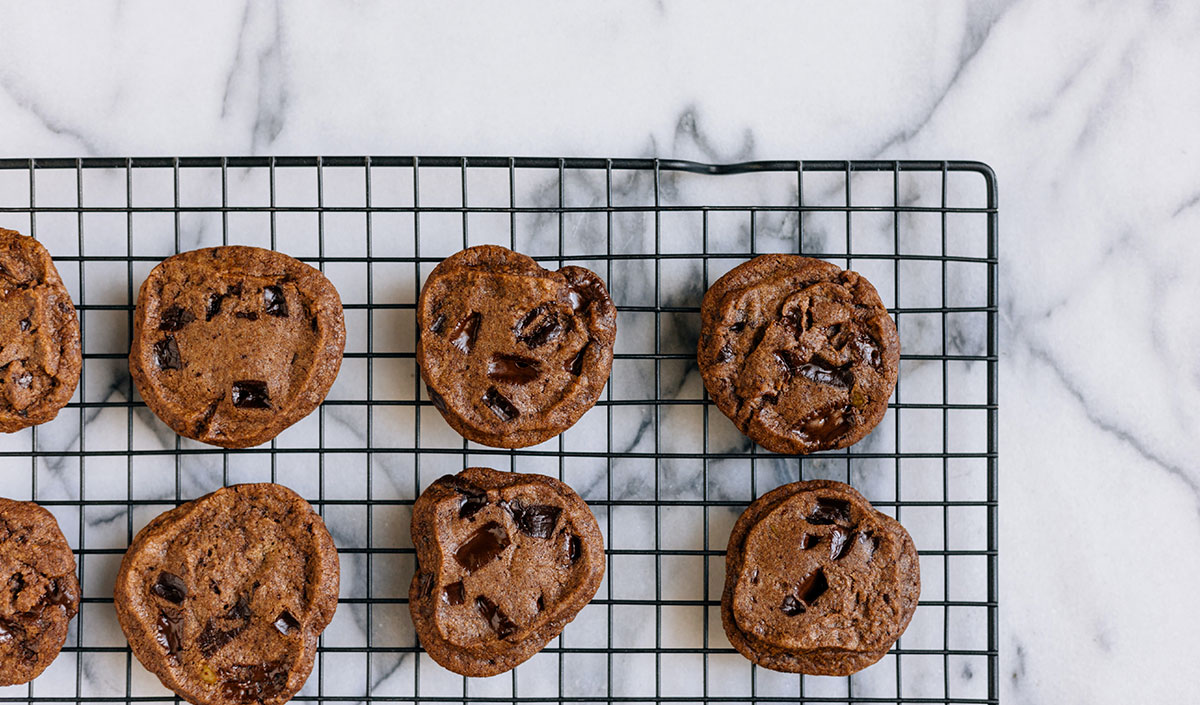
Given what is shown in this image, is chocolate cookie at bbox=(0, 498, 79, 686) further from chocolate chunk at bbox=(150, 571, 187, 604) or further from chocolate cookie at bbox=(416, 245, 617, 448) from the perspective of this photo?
chocolate cookie at bbox=(416, 245, 617, 448)

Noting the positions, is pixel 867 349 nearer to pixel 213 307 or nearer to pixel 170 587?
pixel 213 307

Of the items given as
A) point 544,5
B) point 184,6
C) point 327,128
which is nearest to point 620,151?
A: point 544,5

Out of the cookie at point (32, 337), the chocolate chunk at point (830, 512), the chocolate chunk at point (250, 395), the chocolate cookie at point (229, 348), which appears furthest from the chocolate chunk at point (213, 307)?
the chocolate chunk at point (830, 512)

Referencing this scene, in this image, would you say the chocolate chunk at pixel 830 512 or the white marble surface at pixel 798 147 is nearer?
the chocolate chunk at pixel 830 512

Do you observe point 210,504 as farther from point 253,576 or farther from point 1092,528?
point 1092,528

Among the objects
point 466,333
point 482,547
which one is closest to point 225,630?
point 482,547

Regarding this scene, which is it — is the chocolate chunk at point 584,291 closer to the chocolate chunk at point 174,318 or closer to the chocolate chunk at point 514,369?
the chocolate chunk at point 514,369

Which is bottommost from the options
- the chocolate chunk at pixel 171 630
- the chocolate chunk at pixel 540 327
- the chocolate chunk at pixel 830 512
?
the chocolate chunk at pixel 171 630
